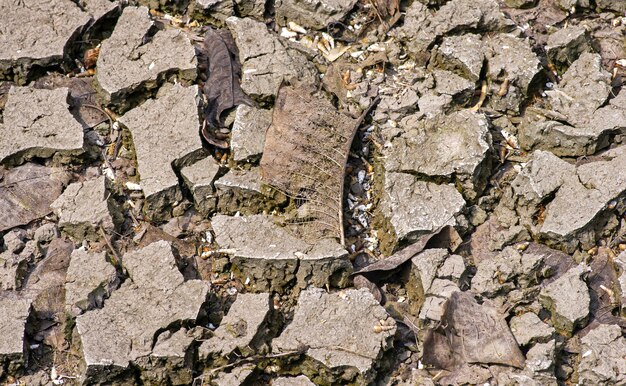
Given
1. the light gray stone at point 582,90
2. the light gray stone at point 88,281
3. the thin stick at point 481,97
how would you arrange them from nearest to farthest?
the light gray stone at point 88,281 → the light gray stone at point 582,90 → the thin stick at point 481,97

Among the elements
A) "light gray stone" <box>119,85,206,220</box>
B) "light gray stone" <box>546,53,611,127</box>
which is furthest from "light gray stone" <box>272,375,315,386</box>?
"light gray stone" <box>546,53,611,127</box>

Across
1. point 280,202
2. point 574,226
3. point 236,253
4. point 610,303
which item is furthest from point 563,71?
point 236,253

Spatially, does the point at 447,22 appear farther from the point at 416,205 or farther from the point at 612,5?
the point at 416,205

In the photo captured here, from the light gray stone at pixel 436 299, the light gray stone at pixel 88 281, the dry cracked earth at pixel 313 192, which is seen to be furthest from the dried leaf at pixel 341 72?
the light gray stone at pixel 88 281

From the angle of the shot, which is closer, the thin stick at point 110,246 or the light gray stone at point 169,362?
the light gray stone at point 169,362

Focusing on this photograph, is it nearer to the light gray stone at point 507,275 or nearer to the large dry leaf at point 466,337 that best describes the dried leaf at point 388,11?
the light gray stone at point 507,275

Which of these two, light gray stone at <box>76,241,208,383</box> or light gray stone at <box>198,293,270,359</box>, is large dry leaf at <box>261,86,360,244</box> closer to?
light gray stone at <box>198,293,270,359</box>

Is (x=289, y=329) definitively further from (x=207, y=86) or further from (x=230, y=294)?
(x=207, y=86)
